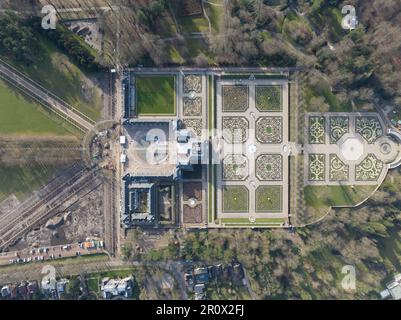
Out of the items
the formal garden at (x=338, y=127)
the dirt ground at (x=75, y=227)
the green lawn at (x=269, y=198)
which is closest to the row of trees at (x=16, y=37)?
the dirt ground at (x=75, y=227)

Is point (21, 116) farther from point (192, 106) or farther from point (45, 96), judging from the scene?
point (192, 106)

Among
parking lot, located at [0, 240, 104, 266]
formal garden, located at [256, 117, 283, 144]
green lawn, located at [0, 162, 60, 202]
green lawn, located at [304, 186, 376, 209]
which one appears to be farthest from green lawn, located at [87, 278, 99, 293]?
green lawn, located at [304, 186, 376, 209]

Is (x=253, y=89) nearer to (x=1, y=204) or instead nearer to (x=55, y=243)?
(x=55, y=243)

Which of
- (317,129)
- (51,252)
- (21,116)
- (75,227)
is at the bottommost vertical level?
(51,252)

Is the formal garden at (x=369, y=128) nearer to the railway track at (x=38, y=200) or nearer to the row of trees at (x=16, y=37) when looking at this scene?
the railway track at (x=38, y=200)

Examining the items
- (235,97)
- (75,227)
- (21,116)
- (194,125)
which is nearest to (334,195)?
(235,97)

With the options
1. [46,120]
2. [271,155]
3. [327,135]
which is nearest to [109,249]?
[46,120]
